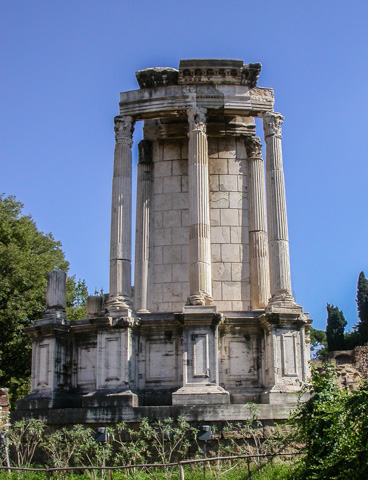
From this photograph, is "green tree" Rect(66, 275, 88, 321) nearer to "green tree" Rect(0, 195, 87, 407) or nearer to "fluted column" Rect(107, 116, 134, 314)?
"green tree" Rect(0, 195, 87, 407)

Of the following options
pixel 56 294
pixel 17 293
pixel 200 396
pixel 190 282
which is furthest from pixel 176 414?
pixel 17 293

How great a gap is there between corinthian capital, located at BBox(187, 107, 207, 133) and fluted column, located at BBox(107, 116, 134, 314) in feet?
5.60

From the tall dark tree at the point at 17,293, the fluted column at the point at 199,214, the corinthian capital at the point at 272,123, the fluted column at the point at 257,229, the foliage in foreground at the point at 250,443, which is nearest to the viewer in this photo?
the foliage in foreground at the point at 250,443

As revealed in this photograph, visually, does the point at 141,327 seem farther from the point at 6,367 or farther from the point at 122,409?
the point at 6,367

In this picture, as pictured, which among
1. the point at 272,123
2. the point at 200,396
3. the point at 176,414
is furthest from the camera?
the point at 272,123

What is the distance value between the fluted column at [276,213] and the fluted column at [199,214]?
1.71m

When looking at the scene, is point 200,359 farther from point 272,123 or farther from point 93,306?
point 93,306

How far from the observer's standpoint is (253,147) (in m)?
20.7

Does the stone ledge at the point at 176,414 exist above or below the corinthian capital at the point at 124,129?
below

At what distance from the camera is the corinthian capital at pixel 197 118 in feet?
62.3

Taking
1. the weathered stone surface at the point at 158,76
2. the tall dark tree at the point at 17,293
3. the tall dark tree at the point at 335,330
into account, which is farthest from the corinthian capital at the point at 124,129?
the tall dark tree at the point at 335,330

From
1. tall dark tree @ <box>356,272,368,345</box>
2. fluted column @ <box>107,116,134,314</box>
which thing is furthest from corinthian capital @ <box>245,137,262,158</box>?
tall dark tree @ <box>356,272,368,345</box>

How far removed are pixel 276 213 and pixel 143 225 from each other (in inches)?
161

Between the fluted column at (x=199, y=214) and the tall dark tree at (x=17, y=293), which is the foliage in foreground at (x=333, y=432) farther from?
the tall dark tree at (x=17, y=293)
